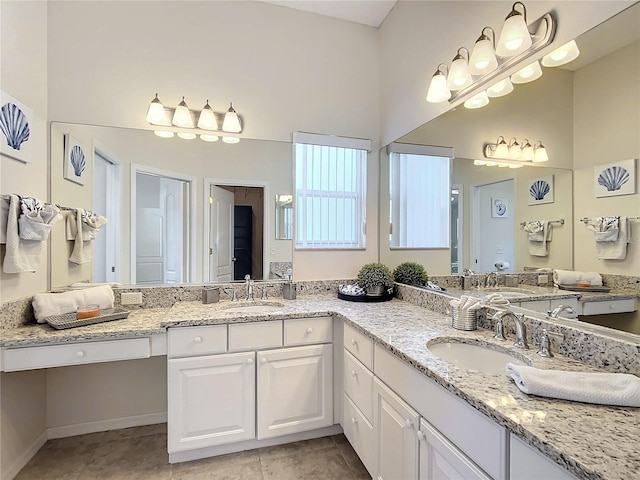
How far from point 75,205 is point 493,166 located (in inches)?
98.1

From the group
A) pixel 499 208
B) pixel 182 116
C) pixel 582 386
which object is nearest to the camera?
pixel 582 386

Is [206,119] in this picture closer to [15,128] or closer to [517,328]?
[15,128]

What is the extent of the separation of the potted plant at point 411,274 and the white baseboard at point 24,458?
2529mm

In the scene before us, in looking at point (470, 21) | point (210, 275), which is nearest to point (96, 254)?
point (210, 275)

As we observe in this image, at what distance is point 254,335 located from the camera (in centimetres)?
188

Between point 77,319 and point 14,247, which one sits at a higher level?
point 14,247

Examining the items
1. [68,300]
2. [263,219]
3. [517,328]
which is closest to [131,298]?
[68,300]

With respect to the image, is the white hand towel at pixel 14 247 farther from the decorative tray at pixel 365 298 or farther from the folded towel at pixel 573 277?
the folded towel at pixel 573 277

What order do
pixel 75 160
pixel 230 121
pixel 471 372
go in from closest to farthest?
1. pixel 471 372
2. pixel 75 160
3. pixel 230 121

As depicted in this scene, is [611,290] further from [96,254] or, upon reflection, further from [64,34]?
[64,34]

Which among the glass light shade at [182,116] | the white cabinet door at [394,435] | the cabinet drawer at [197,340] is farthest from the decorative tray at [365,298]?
the glass light shade at [182,116]

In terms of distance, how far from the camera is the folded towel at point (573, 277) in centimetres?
119

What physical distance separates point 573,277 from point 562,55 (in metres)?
0.88

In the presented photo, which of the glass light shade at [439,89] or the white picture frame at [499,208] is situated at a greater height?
the glass light shade at [439,89]
